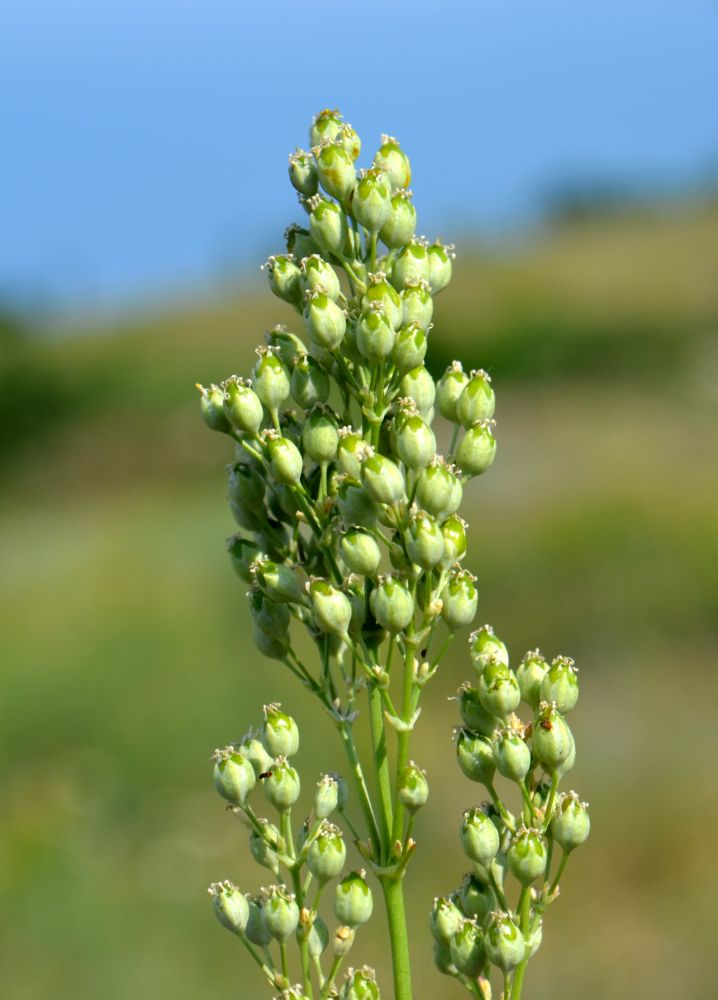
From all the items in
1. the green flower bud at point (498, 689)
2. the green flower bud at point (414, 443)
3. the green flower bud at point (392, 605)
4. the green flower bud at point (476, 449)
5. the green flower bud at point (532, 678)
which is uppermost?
the green flower bud at point (476, 449)

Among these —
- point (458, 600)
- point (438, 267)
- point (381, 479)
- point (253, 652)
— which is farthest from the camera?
point (253, 652)

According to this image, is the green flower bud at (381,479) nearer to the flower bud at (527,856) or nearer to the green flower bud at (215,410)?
the green flower bud at (215,410)

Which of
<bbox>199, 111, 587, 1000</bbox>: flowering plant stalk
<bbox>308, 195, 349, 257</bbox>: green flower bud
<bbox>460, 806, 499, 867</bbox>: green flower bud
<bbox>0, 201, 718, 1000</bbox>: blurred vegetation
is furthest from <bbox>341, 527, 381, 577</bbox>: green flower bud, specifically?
<bbox>0, 201, 718, 1000</bbox>: blurred vegetation

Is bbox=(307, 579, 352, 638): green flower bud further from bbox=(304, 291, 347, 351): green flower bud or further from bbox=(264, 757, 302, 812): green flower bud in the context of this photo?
bbox=(304, 291, 347, 351): green flower bud

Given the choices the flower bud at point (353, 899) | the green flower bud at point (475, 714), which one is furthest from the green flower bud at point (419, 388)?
the flower bud at point (353, 899)

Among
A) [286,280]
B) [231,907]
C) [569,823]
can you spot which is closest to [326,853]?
[231,907]

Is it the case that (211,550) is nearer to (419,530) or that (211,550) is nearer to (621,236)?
(419,530)

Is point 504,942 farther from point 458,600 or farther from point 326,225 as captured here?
point 326,225

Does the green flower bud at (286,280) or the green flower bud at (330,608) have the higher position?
the green flower bud at (286,280)
